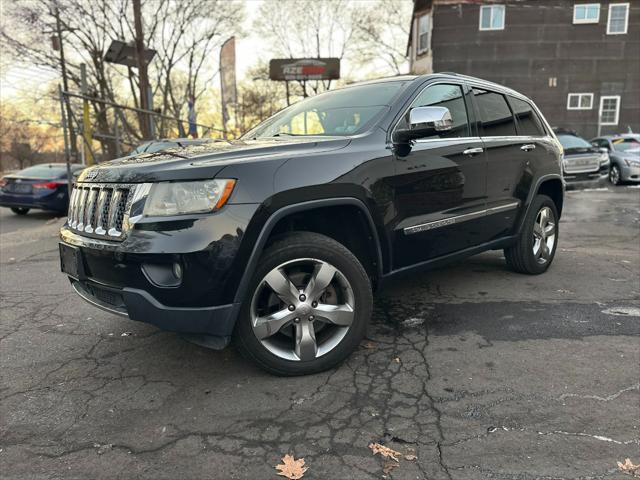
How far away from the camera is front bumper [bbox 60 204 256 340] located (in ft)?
7.84

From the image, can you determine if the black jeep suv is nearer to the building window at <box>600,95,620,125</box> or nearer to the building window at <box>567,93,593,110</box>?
the building window at <box>567,93,593,110</box>

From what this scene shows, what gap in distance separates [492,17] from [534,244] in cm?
2371

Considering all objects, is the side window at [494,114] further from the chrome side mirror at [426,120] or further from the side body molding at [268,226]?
the side body molding at [268,226]

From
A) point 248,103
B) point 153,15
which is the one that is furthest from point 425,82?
point 248,103

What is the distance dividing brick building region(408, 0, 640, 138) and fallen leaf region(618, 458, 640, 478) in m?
25.4

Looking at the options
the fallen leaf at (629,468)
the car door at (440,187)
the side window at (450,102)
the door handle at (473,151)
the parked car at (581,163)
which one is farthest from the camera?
the parked car at (581,163)

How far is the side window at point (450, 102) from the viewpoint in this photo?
362 cm

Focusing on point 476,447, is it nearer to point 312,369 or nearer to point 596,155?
point 312,369

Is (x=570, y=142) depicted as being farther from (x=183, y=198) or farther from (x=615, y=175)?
(x=183, y=198)

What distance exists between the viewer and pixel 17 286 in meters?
5.00

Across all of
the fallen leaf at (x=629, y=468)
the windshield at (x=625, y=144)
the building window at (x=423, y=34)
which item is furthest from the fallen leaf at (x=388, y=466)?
the building window at (x=423, y=34)

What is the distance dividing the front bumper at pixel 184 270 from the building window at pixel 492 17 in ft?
86.2

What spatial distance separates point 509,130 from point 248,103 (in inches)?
1374

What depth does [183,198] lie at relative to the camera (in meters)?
2.44
